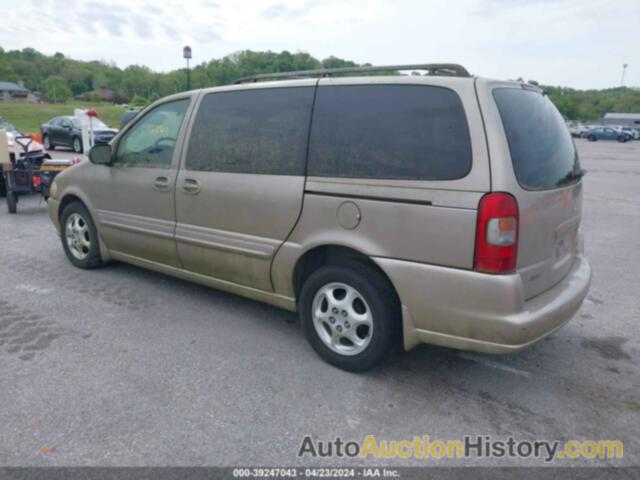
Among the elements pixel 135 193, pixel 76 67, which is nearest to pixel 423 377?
pixel 135 193

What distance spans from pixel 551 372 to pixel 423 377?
892mm

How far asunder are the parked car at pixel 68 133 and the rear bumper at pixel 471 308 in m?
18.3

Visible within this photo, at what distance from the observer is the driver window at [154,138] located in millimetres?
4383

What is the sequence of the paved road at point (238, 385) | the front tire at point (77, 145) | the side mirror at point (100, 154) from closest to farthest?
the paved road at point (238, 385), the side mirror at point (100, 154), the front tire at point (77, 145)

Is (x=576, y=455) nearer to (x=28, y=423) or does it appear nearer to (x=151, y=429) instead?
(x=151, y=429)

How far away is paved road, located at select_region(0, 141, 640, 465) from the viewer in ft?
8.75

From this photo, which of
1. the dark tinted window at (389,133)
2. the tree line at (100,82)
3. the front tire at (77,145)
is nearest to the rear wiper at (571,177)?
the dark tinted window at (389,133)

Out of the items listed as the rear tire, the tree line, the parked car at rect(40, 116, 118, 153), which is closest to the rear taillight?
the rear tire

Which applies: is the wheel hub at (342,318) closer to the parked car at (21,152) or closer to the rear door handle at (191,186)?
the rear door handle at (191,186)

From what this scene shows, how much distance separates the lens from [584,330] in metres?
4.14

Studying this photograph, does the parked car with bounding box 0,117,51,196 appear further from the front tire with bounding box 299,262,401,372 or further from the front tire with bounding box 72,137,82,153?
the front tire with bounding box 72,137,82,153

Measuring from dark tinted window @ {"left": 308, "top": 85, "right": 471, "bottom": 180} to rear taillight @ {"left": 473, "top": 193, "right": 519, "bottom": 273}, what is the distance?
24cm

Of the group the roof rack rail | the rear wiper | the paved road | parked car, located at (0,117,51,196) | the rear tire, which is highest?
the roof rack rail

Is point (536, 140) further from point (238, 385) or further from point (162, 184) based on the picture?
point (162, 184)
